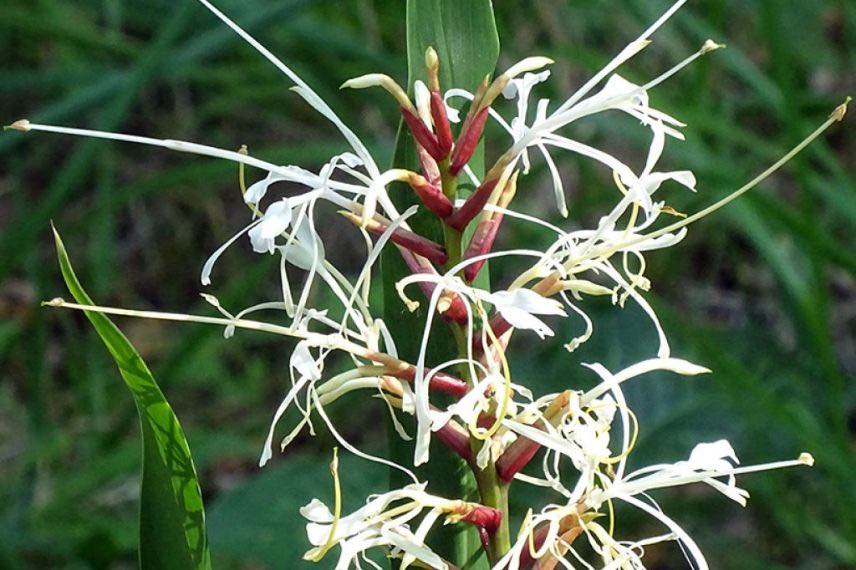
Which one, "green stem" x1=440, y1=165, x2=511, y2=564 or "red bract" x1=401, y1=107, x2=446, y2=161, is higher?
"red bract" x1=401, y1=107, x2=446, y2=161

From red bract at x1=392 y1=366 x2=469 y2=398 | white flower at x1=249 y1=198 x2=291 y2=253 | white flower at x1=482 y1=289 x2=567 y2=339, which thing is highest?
white flower at x1=249 y1=198 x2=291 y2=253

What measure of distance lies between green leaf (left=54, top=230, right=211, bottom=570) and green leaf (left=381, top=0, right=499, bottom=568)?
95 millimetres

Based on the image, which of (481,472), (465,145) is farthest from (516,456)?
(465,145)

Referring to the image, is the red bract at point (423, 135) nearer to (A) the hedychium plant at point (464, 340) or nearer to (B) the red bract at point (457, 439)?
(A) the hedychium plant at point (464, 340)

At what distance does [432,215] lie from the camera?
1.69 feet

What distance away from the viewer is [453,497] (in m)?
0.50

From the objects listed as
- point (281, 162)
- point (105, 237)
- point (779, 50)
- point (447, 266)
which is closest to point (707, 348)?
point (779, 50)

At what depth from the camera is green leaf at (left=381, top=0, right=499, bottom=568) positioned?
1.64 ft

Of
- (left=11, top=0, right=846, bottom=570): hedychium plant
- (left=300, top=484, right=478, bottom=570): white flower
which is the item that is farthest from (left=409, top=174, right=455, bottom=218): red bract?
(left=300, top=484, right=478, bottom=570): white flower

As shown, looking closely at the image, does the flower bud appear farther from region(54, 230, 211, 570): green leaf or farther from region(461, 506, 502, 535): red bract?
region(54, 230, 211, 570): green leaf

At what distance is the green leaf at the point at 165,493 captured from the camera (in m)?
0.44

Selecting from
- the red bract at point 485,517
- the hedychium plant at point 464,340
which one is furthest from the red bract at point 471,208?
the red bract at point 485,517

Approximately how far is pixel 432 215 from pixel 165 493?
0.16 m

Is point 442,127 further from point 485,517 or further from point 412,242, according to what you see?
point 485,517
